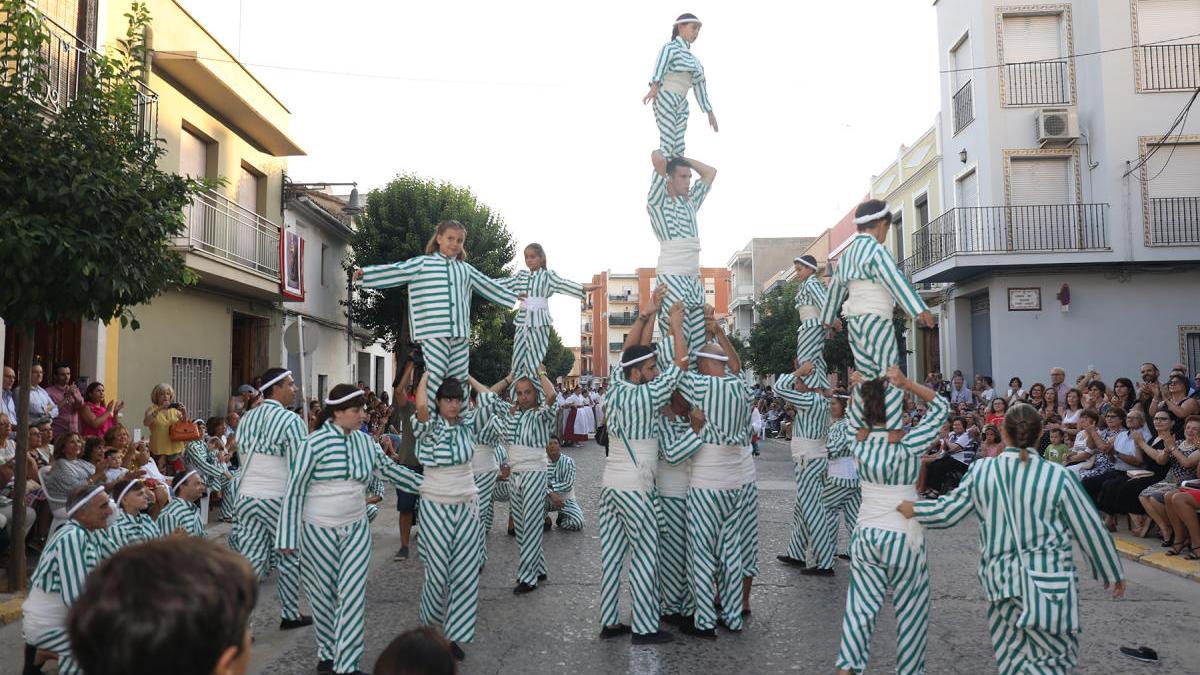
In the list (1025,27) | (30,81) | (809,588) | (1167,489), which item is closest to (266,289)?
(30,81)

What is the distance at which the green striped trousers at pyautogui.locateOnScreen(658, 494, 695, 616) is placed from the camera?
677cm

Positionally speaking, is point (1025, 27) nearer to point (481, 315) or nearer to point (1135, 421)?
point (1135, 421)

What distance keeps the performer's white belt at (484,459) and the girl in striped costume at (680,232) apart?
1694 mm

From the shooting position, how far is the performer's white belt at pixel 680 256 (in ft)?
25.7

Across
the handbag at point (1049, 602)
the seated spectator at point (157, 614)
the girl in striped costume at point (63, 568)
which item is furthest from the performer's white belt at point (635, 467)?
the seated spectator at point (157, 614)

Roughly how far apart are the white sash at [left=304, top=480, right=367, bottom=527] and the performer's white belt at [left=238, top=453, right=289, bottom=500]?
1.32 meters

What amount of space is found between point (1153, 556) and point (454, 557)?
7.69 meters

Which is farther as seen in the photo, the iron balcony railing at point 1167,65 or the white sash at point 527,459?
the iron balcony railing at point 1167,65

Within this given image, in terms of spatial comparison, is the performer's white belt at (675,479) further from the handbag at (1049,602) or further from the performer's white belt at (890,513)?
the handbag at (1049,602)

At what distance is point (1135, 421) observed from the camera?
11.1 m

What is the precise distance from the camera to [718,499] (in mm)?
6543

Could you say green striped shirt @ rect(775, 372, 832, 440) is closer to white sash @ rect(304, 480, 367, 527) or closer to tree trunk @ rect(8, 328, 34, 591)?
white sash @ rect(304, 480, 367, 527)

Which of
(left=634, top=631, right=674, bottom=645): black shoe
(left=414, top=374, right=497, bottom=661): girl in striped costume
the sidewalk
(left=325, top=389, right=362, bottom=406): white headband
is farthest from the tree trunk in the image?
the sidewalk

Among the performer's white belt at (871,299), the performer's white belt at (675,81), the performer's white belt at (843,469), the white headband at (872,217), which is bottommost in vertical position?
the performer's white belt at (843,469)
